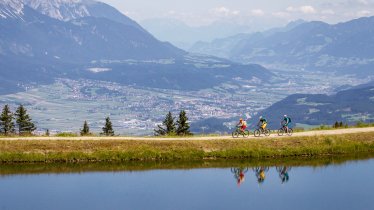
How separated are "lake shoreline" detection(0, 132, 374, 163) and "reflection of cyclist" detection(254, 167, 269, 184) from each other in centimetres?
513

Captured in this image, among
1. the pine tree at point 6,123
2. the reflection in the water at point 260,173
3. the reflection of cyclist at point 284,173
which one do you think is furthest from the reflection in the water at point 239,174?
the pine tree at point 6,123

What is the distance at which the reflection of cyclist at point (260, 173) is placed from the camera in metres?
51.0

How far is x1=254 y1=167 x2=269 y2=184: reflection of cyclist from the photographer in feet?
167

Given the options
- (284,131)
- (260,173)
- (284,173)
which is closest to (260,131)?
(284,131)

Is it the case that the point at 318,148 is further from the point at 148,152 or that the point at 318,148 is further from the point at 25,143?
the point at 25,143

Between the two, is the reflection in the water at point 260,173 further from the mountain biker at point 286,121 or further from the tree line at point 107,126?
the tree line at point 107,126

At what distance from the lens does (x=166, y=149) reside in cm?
6191

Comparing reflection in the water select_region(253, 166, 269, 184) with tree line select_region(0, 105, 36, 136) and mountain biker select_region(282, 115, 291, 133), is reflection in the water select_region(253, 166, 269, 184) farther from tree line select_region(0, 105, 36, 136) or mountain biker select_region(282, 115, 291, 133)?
tree line select_region(0, 105, 36, 136)

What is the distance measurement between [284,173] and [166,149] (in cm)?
1360

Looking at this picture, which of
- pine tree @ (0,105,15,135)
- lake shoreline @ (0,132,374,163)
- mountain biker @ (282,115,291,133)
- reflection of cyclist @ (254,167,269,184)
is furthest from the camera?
pine tree @ (0,105,15,135)

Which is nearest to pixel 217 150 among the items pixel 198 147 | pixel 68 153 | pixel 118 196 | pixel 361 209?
pixel 198 147

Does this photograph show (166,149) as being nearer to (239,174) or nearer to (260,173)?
(239,174)

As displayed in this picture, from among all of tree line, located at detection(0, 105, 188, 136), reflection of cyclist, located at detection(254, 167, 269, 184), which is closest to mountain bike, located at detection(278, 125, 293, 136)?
reflection of cyclist, located at detection(254, 167, 269, 184)

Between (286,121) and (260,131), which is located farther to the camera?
(260,131)
